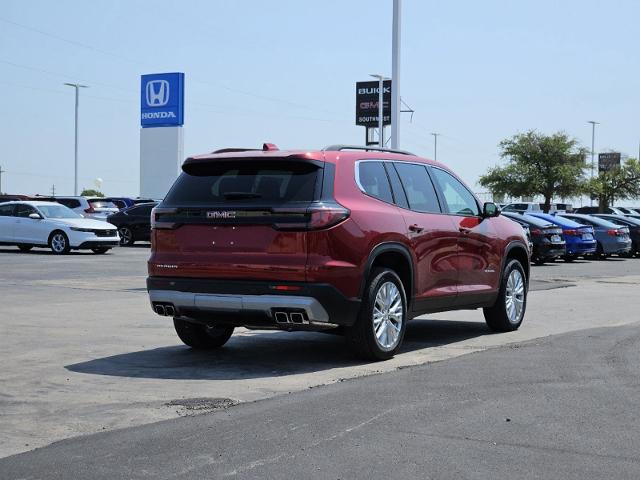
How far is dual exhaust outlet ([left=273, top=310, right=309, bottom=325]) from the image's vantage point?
329 inches

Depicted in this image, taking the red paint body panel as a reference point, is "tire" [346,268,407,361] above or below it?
below

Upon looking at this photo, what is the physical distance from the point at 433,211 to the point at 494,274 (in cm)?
151

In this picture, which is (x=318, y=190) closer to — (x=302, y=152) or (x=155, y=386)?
(x=302, y=152)

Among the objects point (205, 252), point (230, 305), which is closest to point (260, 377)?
point (230, 305)

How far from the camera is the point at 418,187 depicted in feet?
32.7

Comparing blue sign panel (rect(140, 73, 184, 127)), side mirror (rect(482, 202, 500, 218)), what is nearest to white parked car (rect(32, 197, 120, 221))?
blue sign panel (rect(140, 73, 184, 127))

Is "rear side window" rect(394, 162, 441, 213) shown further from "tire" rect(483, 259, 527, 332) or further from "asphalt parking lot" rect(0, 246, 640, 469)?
"tire" rect(483, 259, 527, 332)

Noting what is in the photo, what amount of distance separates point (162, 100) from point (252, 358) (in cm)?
4836

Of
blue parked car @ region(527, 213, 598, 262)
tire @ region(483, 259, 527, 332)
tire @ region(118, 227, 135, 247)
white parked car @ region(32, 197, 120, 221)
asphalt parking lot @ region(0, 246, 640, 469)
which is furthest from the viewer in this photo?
white parked car @ region(32, 197, 120, 221)

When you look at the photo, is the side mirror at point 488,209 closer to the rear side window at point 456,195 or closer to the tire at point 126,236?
the rear side window at point 456,195

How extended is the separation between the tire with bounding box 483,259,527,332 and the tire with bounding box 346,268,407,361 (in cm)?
239

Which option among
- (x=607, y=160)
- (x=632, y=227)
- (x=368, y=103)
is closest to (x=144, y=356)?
(x=632, y=227)

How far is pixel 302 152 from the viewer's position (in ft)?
28.6

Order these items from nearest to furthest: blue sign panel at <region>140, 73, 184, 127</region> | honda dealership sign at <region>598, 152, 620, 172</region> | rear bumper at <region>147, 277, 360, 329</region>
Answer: rear bumper at <region>147, 277, 360, 329</region> < blue sign panel at <region>140, 73, 184, 127</region> < honda dealership sign at <region>598, 152, 620, 172</region>
